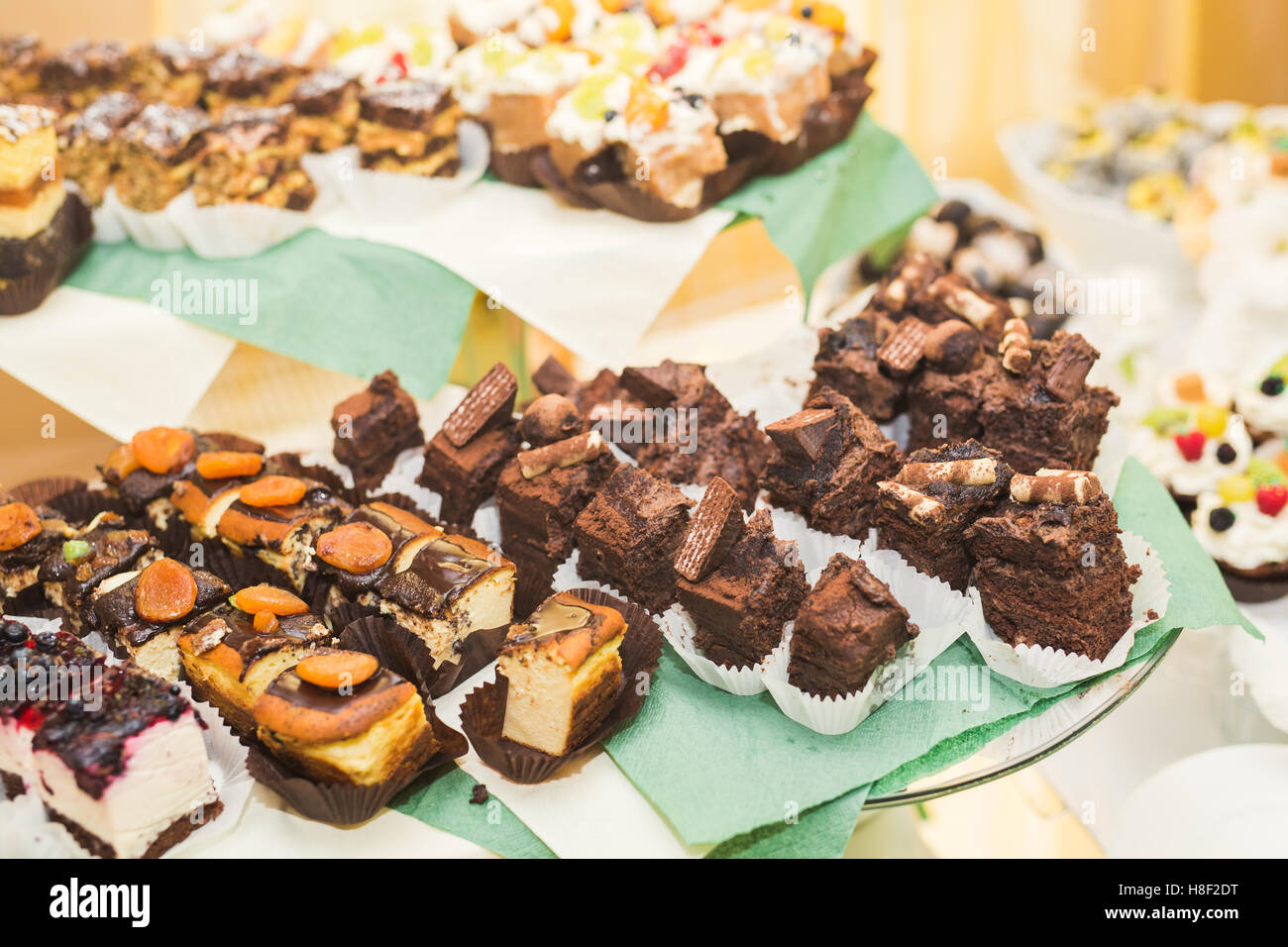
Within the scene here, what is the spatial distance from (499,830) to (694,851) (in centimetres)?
34

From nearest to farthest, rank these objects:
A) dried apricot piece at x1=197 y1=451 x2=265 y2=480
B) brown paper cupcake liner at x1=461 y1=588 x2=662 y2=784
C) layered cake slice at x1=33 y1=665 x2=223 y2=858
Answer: layered cake slice at x1=33 y1=665 x2=223 y2=858
brown paper cupcake liner at x1=461 y1=588 x2=662 y2=784
dried apricot piece at x1=197 y1=451 x2=265 y2=480

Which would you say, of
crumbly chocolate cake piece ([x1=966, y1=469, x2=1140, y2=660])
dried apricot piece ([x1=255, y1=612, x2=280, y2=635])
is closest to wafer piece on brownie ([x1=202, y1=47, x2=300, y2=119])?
dried apricot piece ([x1=255, y1=612, x2=280, y2=635])

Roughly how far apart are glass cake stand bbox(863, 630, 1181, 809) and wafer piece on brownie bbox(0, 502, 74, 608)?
6.02 feet

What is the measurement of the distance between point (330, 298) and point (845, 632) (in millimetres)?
1757

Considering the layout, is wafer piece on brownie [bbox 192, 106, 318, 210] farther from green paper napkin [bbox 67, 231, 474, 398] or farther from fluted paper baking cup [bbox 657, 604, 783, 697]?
fluted paper baking cup [bbox 657, 604, 783, 697]

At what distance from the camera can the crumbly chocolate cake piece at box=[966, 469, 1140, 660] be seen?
2.08m

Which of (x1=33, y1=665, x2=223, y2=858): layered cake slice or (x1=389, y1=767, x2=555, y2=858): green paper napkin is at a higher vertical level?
(x1=33, y1=665, x2=223, y2=858): layered cake slice

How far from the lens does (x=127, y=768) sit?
171 centimetres

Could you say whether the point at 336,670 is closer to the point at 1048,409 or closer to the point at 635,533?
the point at 635,533

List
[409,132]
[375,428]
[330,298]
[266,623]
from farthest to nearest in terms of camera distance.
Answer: [409,132], [330,298], [375,428], [266,623]

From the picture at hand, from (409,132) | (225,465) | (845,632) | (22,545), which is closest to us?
(845,632)

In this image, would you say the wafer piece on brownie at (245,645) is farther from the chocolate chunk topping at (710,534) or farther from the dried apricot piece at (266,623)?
the chocolate chunk topping at (710,534)

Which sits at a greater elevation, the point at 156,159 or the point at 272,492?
the point at 156,159

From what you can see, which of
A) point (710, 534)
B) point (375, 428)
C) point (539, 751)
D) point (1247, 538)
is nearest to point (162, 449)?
point (375, 428)
